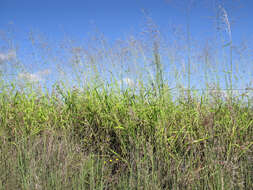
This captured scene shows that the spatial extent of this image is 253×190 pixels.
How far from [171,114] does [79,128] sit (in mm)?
1181

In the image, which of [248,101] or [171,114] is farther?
[248,101]

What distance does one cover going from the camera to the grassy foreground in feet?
6.57

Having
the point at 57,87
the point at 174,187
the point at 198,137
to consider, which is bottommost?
the point at 174,187

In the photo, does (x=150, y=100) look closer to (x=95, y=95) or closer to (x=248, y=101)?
→ (x=95, y=95)

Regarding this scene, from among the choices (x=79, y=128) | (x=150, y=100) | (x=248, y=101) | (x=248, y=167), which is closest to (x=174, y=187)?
(x=248, y=167)

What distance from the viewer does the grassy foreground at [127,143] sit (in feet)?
6.57

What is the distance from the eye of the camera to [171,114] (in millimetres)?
2551

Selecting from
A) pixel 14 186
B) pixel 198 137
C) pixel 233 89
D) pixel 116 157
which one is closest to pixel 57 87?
pixel 116 157


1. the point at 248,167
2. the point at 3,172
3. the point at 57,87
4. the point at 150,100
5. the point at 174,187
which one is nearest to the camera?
the point at 174,187

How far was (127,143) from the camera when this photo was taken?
2566 mm

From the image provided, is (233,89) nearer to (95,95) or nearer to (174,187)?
(174,187)

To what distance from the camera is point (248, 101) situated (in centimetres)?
300

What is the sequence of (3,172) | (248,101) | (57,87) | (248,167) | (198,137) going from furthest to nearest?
(57,87)
(248,101)
(198,137)
(3,172)
(248,167)

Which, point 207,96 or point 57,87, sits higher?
point 57,87
